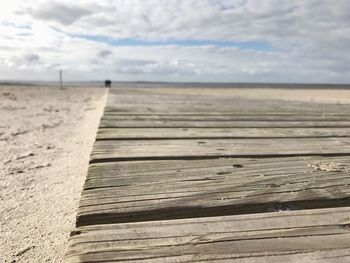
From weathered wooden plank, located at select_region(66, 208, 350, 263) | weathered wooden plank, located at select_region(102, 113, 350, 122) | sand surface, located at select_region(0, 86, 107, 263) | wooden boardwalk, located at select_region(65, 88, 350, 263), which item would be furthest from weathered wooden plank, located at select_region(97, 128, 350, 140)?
weathered wooden plank, located at select_region(66, 208, 350, 263)

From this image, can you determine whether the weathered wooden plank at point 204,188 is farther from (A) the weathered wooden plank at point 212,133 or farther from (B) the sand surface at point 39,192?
(A) the weathered wooden plank at point 212,133

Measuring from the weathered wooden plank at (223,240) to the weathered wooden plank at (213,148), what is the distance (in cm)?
89

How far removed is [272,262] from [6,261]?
45.7 inches

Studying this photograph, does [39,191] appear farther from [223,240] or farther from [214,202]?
[223,240]

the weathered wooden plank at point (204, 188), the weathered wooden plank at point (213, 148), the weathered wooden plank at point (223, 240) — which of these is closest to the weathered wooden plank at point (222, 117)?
the weathered wooden plank at point (213, 148)

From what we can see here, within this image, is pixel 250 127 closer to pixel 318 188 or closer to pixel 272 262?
pixel 318 188

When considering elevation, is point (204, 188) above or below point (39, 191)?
above

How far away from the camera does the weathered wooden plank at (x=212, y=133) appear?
2.91 m

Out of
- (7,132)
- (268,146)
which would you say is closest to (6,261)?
(268,146)

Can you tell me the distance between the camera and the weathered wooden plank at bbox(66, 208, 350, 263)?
1.11 metres

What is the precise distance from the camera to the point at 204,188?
1.65 meters

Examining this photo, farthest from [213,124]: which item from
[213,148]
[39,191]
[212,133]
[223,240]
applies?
[223,240]

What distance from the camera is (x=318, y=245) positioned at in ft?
3.87

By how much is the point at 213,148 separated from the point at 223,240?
1310 millimetres
